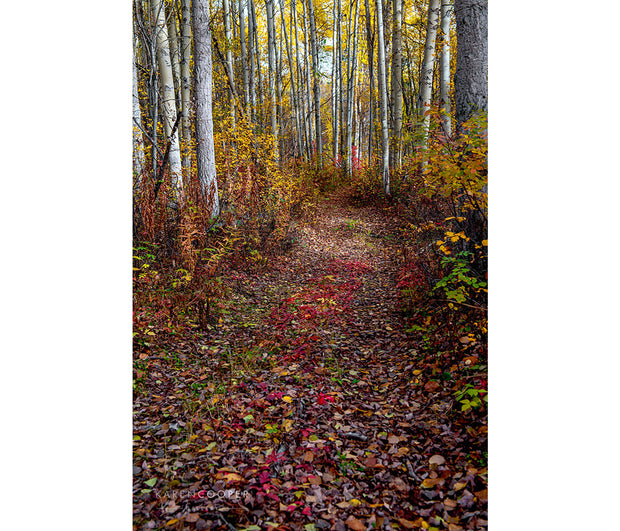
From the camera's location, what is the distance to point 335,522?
199 centimetres

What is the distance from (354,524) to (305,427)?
2.99 feet

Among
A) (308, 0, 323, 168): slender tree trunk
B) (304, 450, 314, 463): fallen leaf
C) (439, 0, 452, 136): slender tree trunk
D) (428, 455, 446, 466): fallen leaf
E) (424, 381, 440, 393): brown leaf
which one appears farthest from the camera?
(308, 0, 323, 168): slender tree trunk

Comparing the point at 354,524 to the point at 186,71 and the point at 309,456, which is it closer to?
the point at 309,456

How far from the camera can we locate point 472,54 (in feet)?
12.6

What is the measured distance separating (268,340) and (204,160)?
3567mm

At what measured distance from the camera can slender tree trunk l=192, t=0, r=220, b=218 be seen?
5965 millimetres

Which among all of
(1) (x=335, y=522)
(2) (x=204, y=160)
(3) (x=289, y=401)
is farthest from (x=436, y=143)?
(2) (x=204, y=160)

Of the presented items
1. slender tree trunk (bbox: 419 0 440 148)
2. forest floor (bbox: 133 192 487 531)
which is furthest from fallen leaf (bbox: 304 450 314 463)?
slender tree trunk (bbox: 419 0 440 148)

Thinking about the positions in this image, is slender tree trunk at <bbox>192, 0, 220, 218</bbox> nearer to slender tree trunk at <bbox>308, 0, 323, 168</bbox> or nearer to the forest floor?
the forest floor

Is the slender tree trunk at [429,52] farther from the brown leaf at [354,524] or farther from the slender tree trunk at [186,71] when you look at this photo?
the brown leaf at [354,524]

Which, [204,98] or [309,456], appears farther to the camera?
[204,98]

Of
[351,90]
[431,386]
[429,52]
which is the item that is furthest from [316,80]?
[431,386]

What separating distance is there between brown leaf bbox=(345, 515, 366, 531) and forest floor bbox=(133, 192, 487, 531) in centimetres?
1
